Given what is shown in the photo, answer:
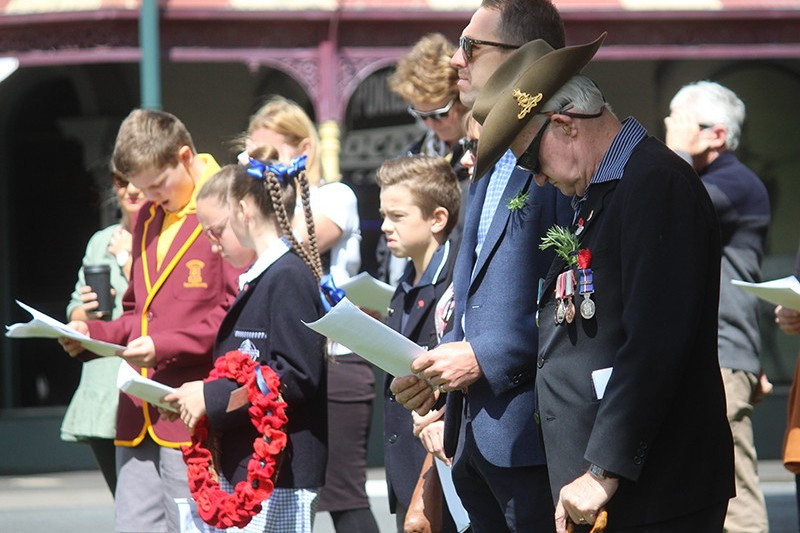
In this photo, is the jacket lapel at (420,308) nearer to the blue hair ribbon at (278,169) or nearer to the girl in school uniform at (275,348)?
the girl in school uniform at (275,348)

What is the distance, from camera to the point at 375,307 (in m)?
4.91

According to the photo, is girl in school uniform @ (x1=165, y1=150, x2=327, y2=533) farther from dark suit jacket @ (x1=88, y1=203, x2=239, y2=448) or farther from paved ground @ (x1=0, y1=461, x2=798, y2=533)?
paved ground @ (x1=0, y1=461, x2=798, y2=533)

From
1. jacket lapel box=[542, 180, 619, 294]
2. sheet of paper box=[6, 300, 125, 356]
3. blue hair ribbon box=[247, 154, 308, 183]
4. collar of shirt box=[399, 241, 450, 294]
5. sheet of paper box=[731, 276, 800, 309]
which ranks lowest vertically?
sheet of paper box=[6, 300, 125, 356]

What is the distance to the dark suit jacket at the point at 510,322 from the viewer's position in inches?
130

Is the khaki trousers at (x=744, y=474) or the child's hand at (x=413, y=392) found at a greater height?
the child's hand at (x=413, y=392)

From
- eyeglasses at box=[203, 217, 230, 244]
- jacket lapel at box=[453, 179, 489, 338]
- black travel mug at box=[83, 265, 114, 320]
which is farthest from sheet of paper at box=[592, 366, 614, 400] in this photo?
black travel mug at box=[83, 265, 114, 320]

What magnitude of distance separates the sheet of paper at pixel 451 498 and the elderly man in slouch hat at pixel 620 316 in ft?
3.05

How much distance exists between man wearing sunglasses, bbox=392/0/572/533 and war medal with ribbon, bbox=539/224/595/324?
37 centimetres

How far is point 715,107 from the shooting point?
5699 mm

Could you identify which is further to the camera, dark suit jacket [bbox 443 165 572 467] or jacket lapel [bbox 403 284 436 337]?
jacket lapel [bbox 403 284 436 337]

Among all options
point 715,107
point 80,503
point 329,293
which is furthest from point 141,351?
point 80,503

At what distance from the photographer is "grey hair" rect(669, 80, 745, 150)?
5680 millimetres

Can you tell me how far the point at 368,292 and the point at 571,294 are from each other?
6.28 feet

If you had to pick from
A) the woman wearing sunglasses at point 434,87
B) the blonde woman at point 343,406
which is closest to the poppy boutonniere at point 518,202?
the woman wearing sunglasses at point 434,87
